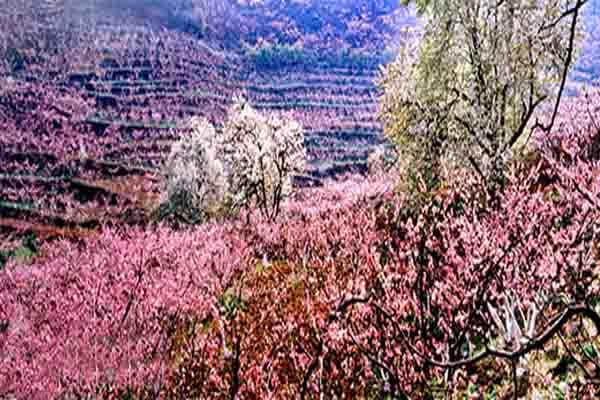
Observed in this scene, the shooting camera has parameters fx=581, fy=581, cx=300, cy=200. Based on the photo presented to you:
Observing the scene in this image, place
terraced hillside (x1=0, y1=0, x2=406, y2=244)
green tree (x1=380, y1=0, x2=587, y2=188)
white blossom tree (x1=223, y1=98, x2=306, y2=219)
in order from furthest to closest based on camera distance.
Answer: terraced hillside (x1=0, y1=0, x2=406, y2=244)
white blossom tree (x1=223, y1=98, x2=306, y2=219)
green tree (x1=380, y1=0, x2=587, y2=188)

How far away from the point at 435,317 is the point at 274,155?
3483 cm

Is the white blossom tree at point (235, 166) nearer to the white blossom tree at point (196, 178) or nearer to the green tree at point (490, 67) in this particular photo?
the white blossom tree at point (196, 178)

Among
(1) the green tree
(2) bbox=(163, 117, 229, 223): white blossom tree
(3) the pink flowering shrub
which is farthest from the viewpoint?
(2) bbox=(163, 117, 229, 223): white blossom tree

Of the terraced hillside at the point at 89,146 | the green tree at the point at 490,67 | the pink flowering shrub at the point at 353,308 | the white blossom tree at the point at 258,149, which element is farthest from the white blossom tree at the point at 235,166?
the green tree at the point at 490,67

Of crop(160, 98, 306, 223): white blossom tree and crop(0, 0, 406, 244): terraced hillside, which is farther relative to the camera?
crop(0, 0, 406, 244): terraced hillside

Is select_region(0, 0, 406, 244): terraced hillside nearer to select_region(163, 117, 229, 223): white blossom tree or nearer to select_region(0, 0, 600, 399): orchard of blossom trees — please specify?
select_region(163, 117, 229, 223): white blossom tree

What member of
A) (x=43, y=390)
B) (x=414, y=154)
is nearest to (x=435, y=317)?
(x=43, y=390)

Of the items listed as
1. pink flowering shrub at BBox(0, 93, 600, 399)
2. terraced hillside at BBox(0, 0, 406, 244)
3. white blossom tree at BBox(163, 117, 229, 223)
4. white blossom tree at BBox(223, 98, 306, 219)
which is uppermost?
pink flowering shrub at BBox(0, 93, 600, 399)

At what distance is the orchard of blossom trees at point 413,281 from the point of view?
15.7ft

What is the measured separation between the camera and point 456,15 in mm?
14203

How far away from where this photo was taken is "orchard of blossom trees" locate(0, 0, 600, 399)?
4789 millimetres

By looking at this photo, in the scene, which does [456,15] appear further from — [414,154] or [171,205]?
[171,205]

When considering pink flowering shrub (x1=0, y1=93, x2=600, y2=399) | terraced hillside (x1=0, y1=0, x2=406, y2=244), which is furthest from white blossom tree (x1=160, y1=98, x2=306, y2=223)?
pink flowering shrub (x1=0, y1=93, x2=600, y2=399)

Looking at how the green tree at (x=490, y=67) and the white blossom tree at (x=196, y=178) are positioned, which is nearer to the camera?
the green tree at (x=490, y=67)
